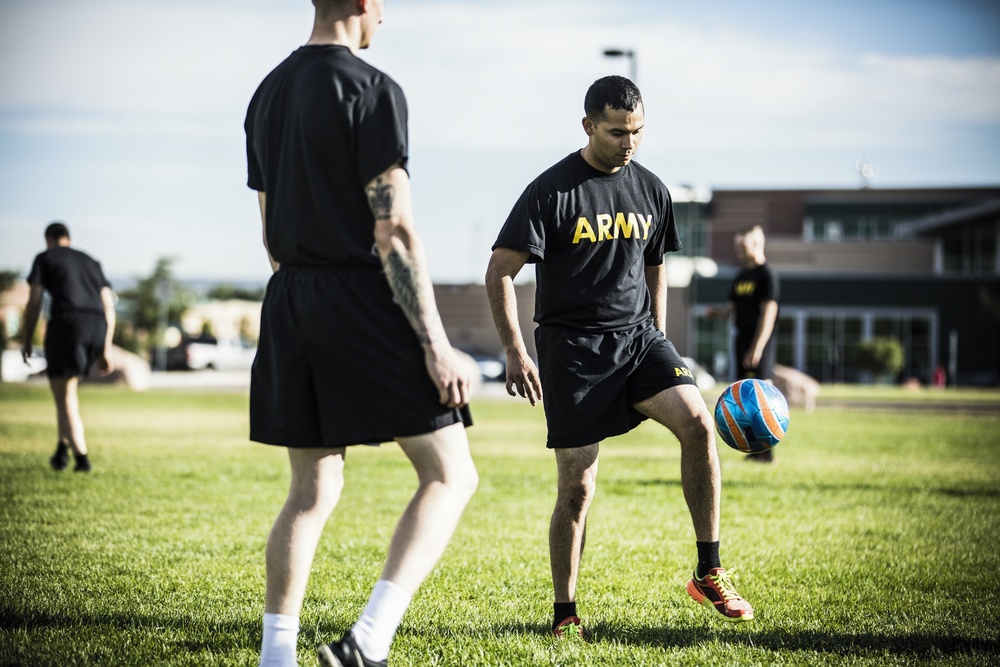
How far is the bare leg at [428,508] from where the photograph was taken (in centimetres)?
339

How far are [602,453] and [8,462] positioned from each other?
270 inches

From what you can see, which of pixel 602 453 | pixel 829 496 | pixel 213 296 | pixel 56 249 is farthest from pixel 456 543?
pixel 213 296

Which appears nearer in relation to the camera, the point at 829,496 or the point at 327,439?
the point at 327,439

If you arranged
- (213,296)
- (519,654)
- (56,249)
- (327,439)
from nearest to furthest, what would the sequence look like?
(327,439), (519,654), (56,249), (213,296)

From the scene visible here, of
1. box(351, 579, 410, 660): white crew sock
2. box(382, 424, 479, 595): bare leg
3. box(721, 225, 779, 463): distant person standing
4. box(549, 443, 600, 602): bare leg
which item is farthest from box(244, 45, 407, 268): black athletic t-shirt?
box(721, 225, 779, 463): distant person standing

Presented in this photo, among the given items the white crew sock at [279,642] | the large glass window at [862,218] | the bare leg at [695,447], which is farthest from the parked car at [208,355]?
the white crew sock at [279,642]

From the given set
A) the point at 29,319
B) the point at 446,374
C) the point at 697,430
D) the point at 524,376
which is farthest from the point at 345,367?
the point at 29,319

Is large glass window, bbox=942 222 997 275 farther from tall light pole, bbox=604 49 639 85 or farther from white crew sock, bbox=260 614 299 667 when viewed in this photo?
white crew sock, bbox=260 614 299 667

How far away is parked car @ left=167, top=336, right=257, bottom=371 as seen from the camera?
180 ft

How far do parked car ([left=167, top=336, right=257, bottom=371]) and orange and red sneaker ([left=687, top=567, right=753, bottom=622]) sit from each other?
50.0 metres

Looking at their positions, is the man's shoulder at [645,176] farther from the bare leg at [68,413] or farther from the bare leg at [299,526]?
the bare leg at [68,413]

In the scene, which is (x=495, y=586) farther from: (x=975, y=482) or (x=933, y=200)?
(x=933, y=200)

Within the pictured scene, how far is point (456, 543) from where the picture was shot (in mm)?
6969

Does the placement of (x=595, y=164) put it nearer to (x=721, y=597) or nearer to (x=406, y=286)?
(x=406, y=286)
